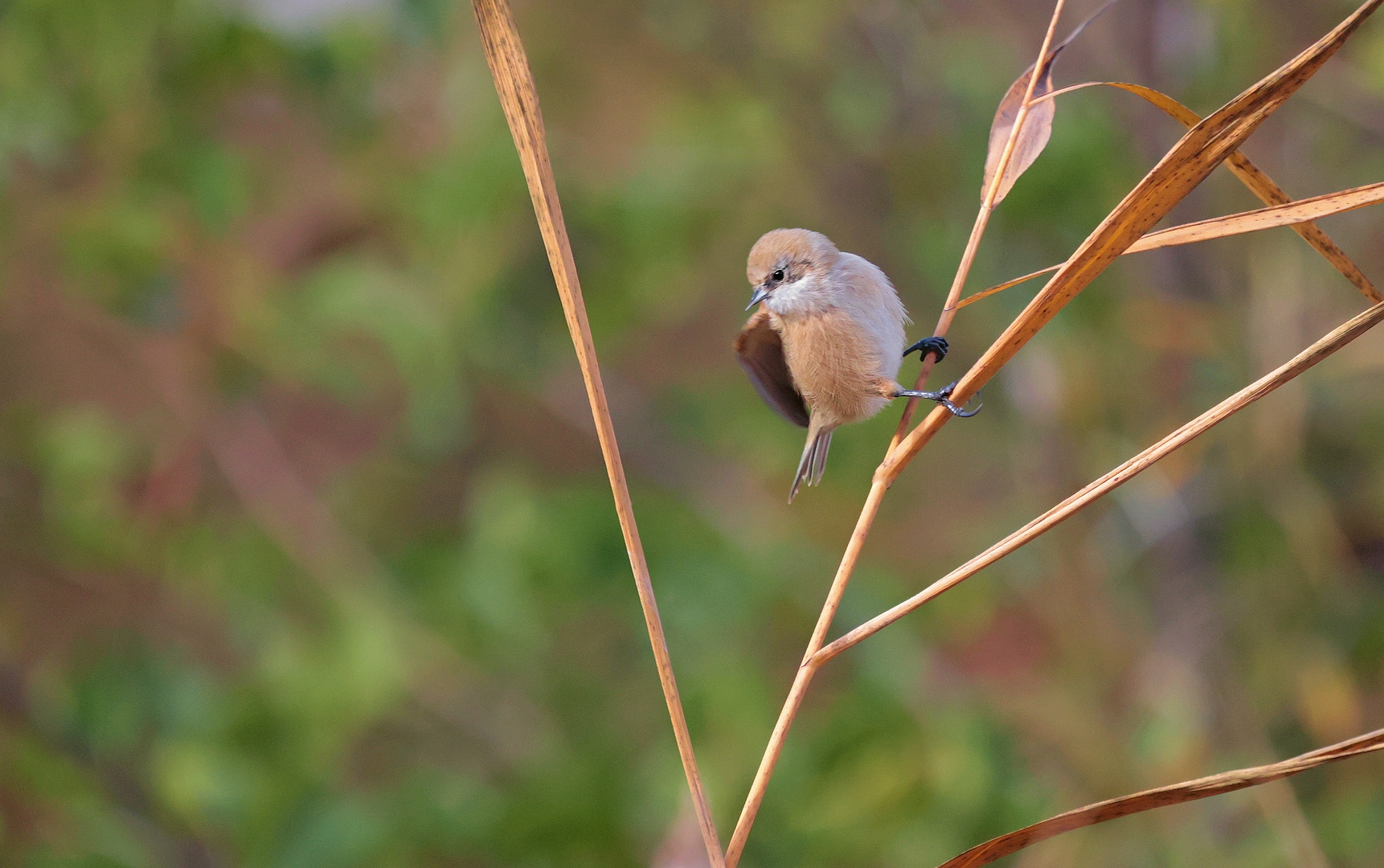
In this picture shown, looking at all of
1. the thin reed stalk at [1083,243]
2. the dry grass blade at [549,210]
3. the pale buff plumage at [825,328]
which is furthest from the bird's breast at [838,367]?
the dry grass blade at [549,210]

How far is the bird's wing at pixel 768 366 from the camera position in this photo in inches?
24.2

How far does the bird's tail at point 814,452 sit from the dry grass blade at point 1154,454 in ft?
0.65

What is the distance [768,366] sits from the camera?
0.65 meters

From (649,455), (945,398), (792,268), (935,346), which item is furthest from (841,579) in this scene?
(649,455)

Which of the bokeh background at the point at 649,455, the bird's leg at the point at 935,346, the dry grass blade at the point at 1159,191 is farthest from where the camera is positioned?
the bokeh background at the point at 649,455

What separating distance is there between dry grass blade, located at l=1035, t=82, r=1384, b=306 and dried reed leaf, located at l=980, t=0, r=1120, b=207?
0.01 meters

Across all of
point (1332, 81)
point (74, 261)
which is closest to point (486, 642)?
point (74, 261)

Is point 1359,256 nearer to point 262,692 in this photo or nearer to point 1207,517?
point 1207,517

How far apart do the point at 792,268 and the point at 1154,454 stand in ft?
1.11

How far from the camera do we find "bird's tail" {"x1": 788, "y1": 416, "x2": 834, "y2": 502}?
0.64m

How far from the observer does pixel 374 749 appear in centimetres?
289

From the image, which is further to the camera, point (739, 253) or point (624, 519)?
point (739, 253)

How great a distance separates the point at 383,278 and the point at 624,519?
1553 mm

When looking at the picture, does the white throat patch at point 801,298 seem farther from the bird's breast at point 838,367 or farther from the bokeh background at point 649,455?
the bokeh background at point 649,455
